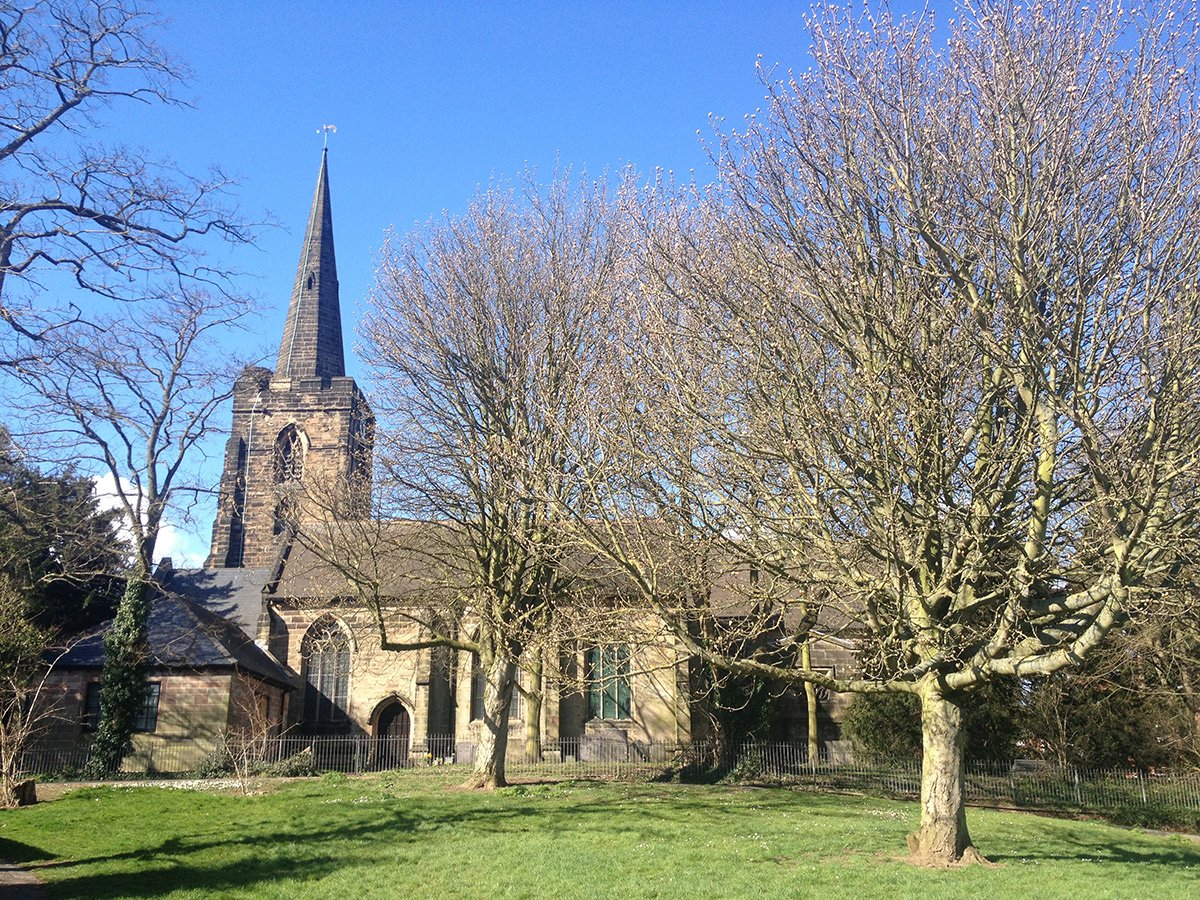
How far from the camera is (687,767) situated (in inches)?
1104

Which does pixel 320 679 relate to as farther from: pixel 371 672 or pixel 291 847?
pixel 291 847

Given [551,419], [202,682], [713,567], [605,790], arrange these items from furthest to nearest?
[202,682]
[605,790]
[551,419]
[713,567]

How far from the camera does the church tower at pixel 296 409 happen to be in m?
48.9

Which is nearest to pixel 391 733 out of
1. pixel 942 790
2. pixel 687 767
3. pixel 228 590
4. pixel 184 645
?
pixel 184 645

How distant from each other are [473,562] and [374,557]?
2.50 m

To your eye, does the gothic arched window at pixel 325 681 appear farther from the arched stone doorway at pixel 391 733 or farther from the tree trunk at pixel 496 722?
the tree trunk at pixel 496 722

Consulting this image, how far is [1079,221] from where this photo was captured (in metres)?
12.4

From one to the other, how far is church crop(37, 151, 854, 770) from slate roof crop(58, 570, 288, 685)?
2.2 inches

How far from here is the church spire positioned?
5409 cm

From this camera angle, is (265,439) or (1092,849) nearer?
(1092,849)

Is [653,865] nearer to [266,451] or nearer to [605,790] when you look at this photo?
[605,790]

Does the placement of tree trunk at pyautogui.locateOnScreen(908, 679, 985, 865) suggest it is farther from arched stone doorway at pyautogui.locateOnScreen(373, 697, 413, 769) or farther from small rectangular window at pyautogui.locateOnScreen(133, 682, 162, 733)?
small rectangular window at pyautogui.locateOnScreen(133, 682, 162, 733)

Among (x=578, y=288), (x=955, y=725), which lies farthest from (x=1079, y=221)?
(x=578, y=288)

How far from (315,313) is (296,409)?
596 centimetres
